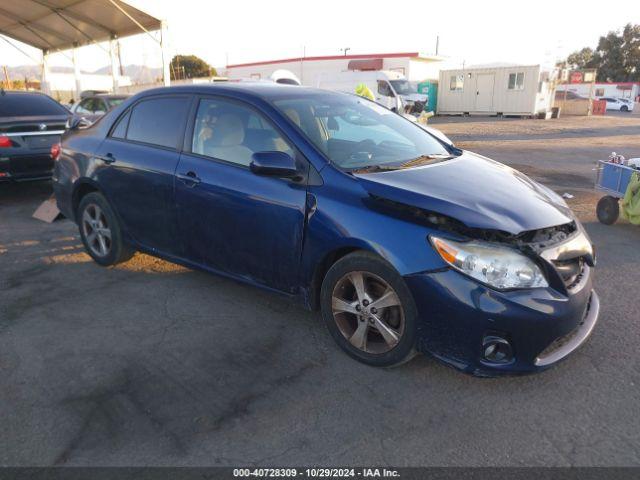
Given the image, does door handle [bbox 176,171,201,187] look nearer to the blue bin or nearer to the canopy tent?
the blue bin

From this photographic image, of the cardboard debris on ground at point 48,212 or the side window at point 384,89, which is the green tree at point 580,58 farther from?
the cardboard debris on ground at point 48,212

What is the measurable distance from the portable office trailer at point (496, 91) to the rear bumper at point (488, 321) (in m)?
28.3

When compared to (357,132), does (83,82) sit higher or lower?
higher

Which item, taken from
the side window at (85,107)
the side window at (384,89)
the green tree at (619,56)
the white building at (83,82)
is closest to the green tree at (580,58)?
the green tree at (619,56)

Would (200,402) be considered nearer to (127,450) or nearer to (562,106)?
(127,450)

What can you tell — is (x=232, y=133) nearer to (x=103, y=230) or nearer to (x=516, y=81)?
(x=103, y=230)

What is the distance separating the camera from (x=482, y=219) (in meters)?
2.76

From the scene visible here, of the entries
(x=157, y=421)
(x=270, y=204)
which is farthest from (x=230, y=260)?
Answer: (x=157, y=421)

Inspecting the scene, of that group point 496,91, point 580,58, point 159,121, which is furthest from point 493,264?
point 580,58

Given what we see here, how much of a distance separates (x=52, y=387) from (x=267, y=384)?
4.10 feet

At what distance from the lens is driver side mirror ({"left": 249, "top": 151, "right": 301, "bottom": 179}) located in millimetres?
3176

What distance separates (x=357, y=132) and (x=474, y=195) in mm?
1154

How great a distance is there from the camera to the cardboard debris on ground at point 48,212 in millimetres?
6633

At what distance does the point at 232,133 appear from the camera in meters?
3.71
